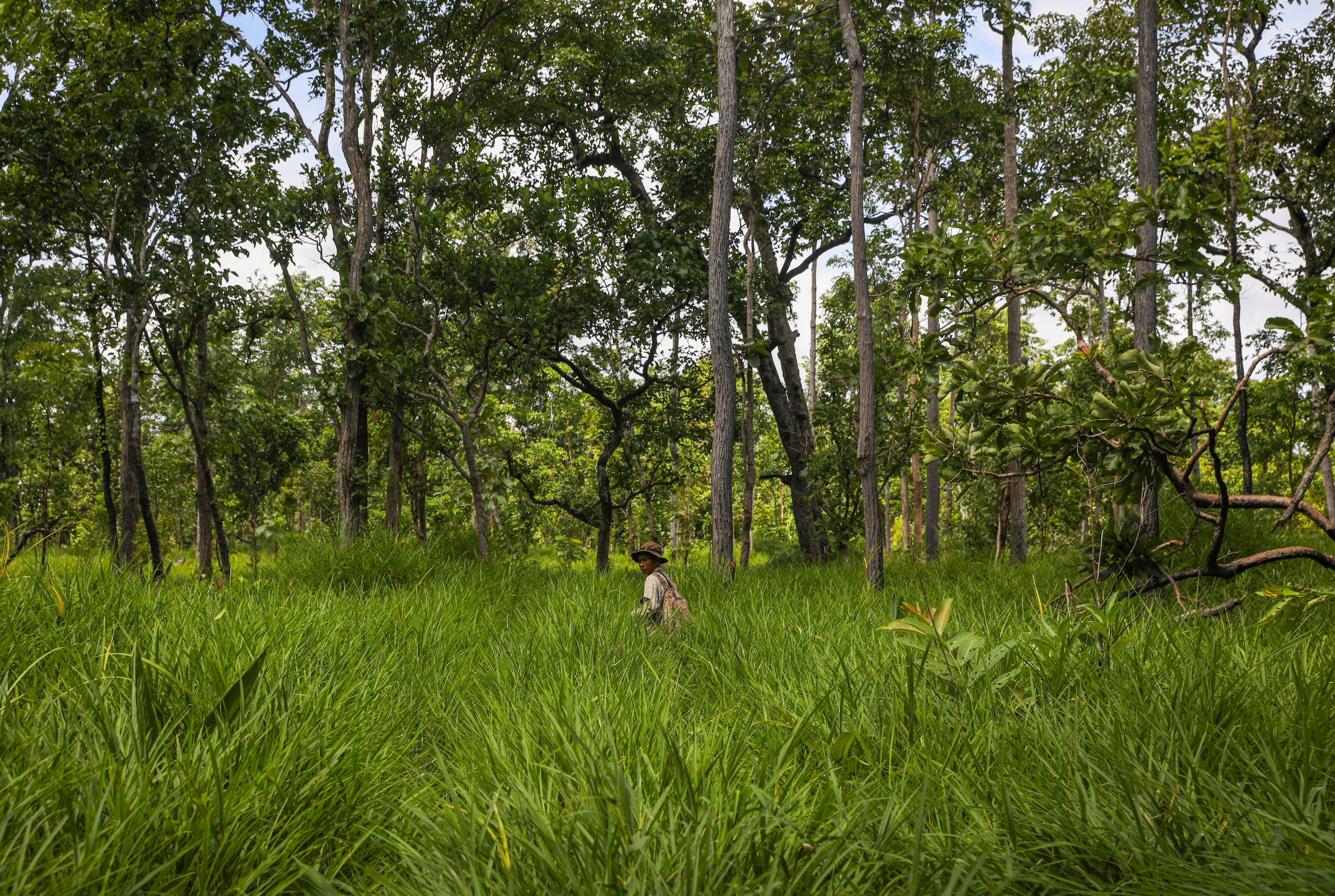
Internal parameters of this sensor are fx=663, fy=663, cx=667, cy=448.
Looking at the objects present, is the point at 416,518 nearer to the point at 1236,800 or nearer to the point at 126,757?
the point at 126,757

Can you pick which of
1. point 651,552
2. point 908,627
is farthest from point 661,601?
point 908,627

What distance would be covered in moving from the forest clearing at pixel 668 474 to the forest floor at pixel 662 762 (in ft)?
0.08

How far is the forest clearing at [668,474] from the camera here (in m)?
1.79

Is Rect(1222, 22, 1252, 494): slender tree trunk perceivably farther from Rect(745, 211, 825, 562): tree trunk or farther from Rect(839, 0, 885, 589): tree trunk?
Rect(745, 211, 825, 562): tree trunk

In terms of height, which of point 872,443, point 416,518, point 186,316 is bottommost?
point 416,518

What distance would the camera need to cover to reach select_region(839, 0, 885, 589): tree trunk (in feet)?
20.9

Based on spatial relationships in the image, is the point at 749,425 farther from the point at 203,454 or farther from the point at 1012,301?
the point at 203,454

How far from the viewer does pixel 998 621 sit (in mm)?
3840

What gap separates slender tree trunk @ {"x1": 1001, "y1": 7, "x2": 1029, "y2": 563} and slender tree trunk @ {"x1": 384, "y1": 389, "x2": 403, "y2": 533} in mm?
9763

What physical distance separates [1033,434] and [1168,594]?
2.03 metres

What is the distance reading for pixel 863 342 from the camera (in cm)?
655

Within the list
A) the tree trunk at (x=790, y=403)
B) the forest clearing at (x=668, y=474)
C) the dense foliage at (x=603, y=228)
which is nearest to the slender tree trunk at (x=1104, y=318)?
the forest clearing at (x=668, y=474)

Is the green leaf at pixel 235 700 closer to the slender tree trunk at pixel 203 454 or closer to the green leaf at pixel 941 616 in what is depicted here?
the green leaf at pixel 941 616

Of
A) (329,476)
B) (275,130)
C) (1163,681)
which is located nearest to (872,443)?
(1163,681)
